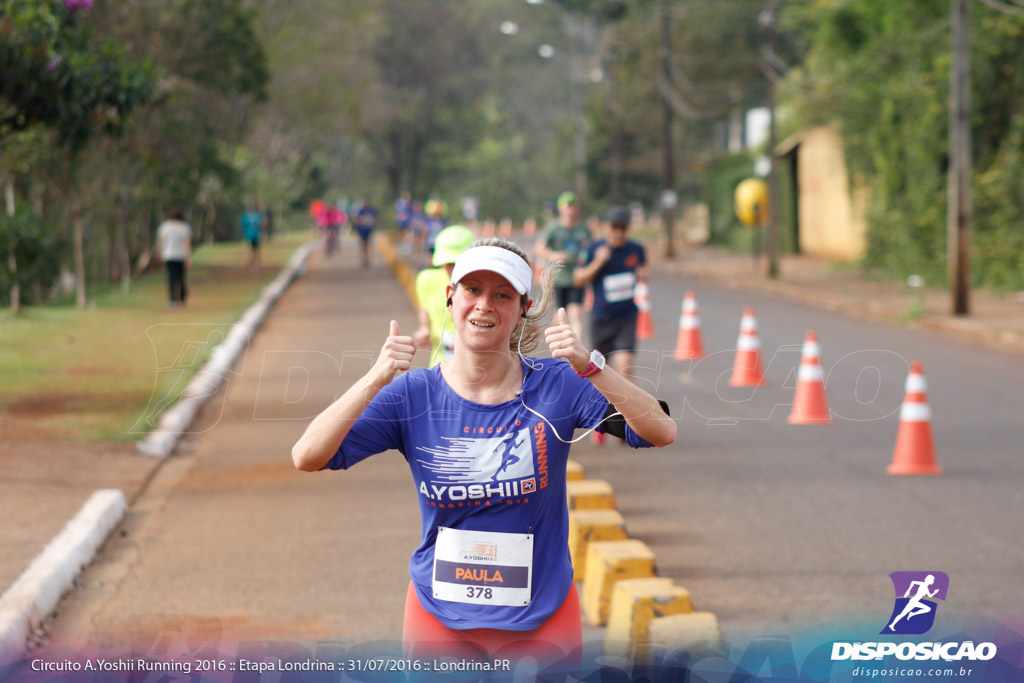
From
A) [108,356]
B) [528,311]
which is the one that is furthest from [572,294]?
[528,311]

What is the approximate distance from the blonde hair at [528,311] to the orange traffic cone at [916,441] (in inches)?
243

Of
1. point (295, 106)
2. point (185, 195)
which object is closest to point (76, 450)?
point (185, 195)

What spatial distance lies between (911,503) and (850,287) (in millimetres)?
20609

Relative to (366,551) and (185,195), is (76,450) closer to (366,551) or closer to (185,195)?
(366,551)

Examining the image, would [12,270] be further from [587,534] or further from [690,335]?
[587,534]

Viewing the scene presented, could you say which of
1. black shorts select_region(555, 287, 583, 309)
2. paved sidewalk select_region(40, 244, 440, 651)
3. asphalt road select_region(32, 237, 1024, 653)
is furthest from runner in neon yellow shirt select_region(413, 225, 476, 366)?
black shorts select_region(555, 287, 583, 309)

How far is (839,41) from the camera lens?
33.7 metres

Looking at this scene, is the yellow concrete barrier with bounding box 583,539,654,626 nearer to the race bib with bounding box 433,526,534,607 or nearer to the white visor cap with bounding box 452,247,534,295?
the race bib with bounding box 433,526,534,607

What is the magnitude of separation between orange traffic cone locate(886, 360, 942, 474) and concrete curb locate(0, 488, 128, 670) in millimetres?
5286

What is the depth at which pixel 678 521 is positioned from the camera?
8.14 m

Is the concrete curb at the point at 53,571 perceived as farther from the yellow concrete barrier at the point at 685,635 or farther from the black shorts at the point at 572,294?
the black shorts at the point at 572,294

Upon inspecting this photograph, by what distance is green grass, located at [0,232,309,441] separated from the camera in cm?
793

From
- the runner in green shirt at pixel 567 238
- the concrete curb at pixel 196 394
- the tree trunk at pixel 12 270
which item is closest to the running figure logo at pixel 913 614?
the concrete curb at pixel 196 394

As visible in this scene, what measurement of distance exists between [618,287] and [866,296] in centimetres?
1593
